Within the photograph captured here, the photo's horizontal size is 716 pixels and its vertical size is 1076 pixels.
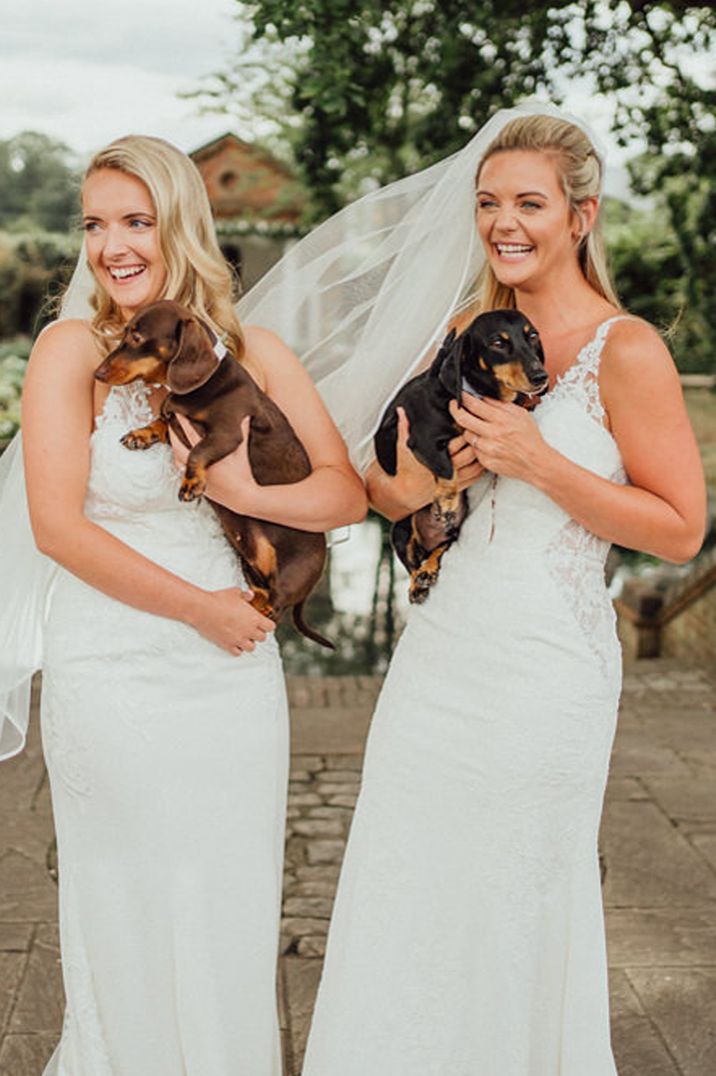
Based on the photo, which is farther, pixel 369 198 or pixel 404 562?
pixel 369 198

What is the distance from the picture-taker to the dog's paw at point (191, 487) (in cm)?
230

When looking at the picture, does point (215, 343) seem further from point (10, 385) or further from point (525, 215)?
point (10, 385)

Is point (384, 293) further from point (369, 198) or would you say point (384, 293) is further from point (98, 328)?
point (98, 328)

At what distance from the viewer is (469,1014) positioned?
8.06 feet

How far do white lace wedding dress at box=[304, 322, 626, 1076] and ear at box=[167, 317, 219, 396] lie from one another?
0.60 m

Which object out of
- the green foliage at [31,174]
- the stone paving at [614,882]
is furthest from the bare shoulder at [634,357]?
the green foliage at [31,174]

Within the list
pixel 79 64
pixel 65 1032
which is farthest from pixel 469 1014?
pixel 79 64

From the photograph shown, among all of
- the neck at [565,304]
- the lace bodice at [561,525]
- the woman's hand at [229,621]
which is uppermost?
the neck at [565,304]

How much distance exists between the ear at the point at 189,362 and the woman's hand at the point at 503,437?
488 millimetres

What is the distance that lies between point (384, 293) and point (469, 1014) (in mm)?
1622

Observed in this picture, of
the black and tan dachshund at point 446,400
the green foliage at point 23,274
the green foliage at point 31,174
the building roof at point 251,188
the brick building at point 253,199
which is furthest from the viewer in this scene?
the green foliage at point 31,174

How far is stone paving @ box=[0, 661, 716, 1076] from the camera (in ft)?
11.0

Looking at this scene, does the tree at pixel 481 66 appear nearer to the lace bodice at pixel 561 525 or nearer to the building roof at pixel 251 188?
the lace bodice at pixel 561 525

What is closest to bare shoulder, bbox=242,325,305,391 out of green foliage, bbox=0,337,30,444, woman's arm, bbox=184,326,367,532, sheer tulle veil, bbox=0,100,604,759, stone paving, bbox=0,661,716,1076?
woman's arm, bbox=184,326,367,532
